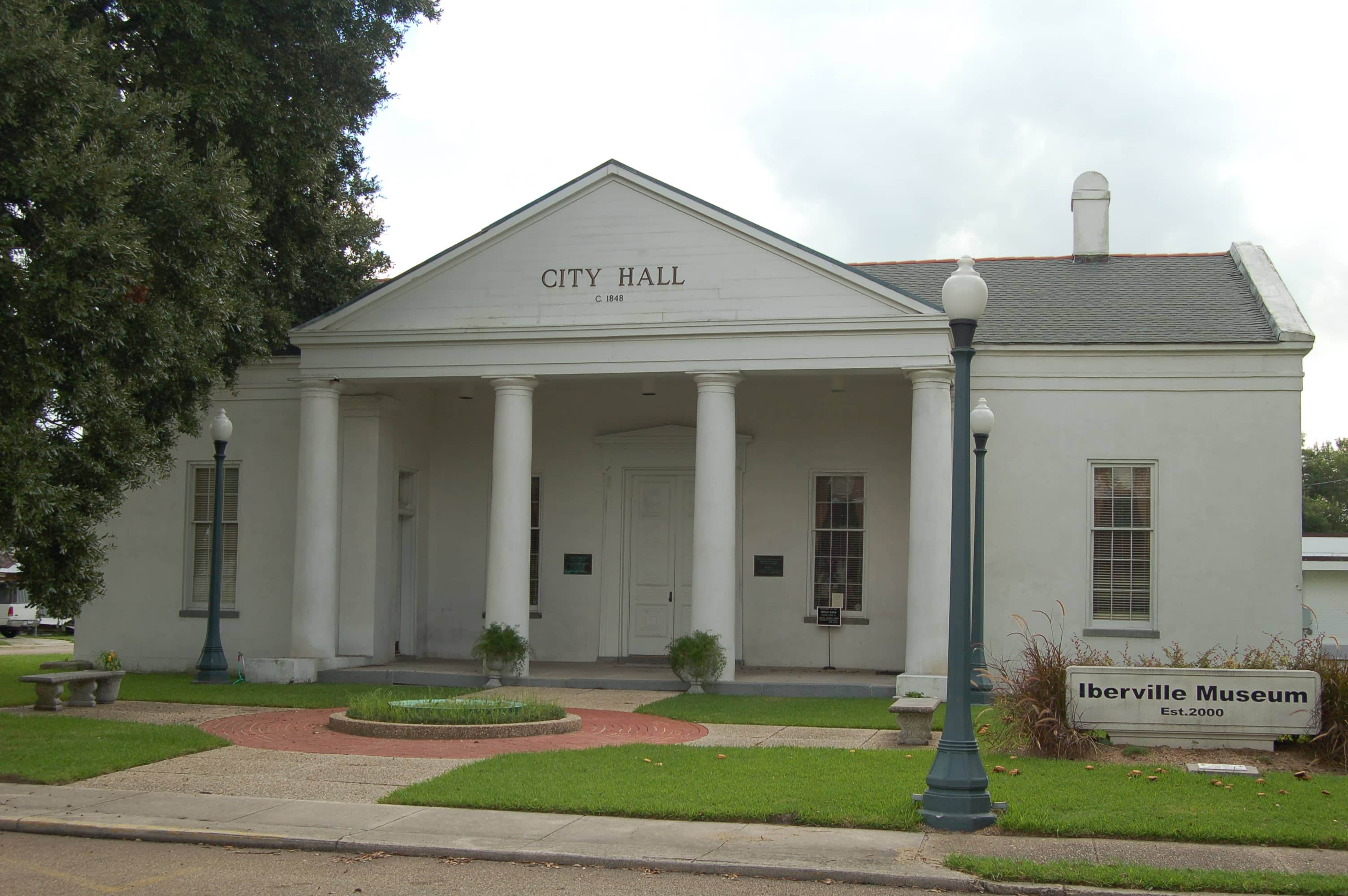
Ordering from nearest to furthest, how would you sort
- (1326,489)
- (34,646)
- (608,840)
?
(608,840)
(34,646)
(1326,489)

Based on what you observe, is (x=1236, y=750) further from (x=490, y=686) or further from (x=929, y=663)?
(x=490, y=686)

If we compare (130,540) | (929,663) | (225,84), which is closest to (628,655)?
(929,663)

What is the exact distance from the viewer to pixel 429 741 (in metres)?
13.2

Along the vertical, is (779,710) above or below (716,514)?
below

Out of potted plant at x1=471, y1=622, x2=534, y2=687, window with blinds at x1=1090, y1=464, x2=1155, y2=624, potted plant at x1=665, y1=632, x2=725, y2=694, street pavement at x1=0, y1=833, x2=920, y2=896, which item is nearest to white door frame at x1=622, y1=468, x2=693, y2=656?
potted plant at x1=471, y1=622, x2=534, y2=687

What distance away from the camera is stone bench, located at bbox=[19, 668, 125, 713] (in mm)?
15258

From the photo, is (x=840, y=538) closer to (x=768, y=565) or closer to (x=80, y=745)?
(x=768, y=565)

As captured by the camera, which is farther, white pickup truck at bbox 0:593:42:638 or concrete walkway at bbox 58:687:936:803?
white pickup truck at bbox 0:593:42:638

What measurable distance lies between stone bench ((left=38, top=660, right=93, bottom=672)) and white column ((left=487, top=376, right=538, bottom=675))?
6321 millimetres

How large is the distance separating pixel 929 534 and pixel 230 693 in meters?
9.82

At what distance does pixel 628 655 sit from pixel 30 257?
11.6 meters

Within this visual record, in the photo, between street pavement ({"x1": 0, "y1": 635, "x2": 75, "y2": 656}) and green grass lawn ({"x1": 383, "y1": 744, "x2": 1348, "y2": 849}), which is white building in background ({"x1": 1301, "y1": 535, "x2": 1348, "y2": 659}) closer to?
green grass lawn ({"x1": 383, "y1": 744, "x2": 1348, "y2": 849})

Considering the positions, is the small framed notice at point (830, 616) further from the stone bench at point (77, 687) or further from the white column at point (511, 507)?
the stone bench at point (77, 687)

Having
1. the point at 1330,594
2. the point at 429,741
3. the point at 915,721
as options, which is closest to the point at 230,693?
the point at 429,741
